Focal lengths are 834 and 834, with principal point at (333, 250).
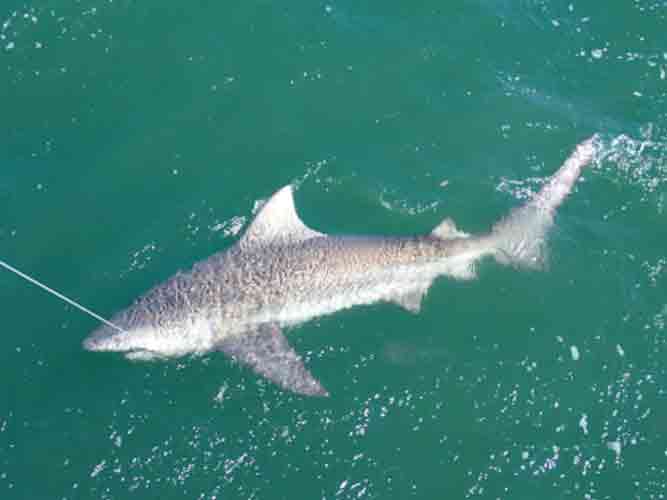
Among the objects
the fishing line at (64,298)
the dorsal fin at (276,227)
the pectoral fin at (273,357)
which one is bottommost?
the pectoral fin at (273,357)

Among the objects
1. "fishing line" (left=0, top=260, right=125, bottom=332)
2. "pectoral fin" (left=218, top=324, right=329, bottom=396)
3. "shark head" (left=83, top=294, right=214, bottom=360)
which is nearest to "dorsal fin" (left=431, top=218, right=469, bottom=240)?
"pectoral fin" (left=218, top=324, right=329, bottom=396)

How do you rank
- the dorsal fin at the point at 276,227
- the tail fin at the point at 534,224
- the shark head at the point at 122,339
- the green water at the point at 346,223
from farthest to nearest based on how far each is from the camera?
the tail fin at the point at 534,224, the dorsal fin at the point at 276,227, the shark head at the point at 122,339, the green water at the point at 346,223

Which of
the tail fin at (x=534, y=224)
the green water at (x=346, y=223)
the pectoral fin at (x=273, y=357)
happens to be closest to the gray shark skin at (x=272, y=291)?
the pectoral fin at (x=273, y=357)

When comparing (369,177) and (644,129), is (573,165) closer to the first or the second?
(644,129)

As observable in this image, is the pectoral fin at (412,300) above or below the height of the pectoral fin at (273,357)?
above

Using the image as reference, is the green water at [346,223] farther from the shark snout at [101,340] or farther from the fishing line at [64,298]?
the shark snout at [101,340]

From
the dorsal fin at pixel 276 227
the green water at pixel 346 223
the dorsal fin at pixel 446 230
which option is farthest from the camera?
the dorsal fin at pixel 446 230

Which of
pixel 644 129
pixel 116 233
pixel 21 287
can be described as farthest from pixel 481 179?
pixel 21 287

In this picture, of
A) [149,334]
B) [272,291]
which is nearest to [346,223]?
[272,291]
